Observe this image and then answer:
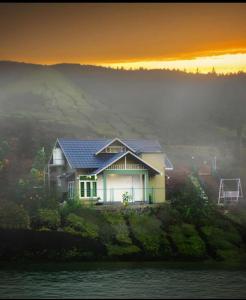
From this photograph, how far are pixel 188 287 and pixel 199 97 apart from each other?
54.9 m

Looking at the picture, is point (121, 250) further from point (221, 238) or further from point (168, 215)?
point (221, 238)

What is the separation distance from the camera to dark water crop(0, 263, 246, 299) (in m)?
21.1

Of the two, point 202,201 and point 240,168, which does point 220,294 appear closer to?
point 202,201

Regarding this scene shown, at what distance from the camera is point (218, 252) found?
104ft

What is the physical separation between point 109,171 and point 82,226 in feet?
21.7

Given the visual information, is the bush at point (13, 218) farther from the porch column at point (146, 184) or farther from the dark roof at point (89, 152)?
the porch column at point (146, 184)

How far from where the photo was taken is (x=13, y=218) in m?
32.0

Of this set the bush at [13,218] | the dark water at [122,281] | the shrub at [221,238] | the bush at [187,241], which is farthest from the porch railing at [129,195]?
the dark water at [122,281]

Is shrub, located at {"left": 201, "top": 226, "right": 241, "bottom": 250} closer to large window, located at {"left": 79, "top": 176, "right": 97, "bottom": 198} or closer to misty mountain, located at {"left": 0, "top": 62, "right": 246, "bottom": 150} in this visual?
large window, located at {"left": 79, "top": 176, "right": 97, "bottom": 198}

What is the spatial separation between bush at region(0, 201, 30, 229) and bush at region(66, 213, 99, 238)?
214 cm

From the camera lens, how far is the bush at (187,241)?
3145 centimetres

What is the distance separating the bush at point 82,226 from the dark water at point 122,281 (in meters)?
2.85

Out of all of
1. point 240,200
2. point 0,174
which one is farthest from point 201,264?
point 0,174

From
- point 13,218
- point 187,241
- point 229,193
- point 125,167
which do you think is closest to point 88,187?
point 125,167
